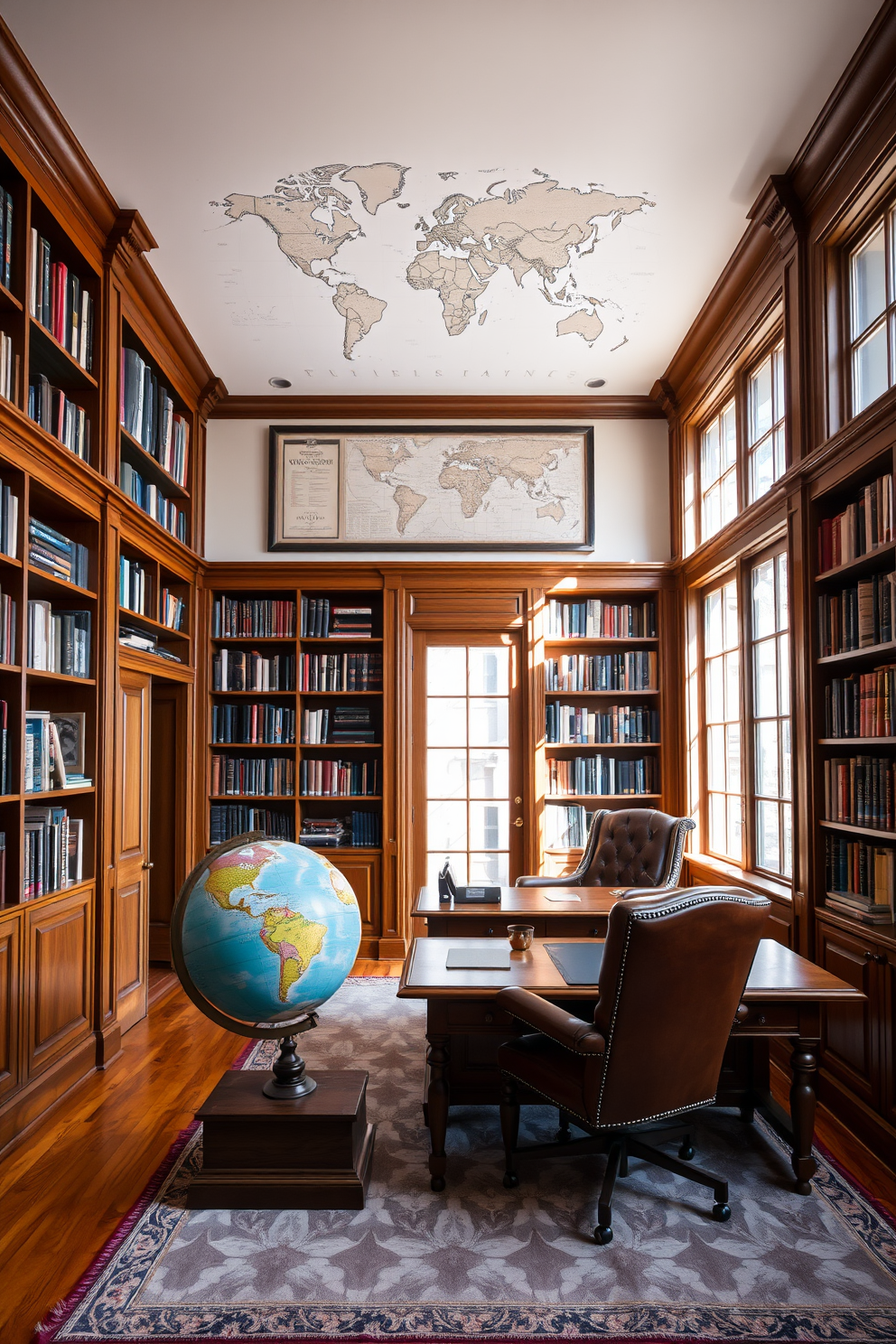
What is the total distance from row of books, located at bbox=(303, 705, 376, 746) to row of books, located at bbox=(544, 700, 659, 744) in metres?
1.33

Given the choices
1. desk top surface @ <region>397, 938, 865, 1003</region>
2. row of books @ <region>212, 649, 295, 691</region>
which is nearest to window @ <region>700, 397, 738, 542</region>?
desk top surface @ <region>397, 938, 865, 1003</region>

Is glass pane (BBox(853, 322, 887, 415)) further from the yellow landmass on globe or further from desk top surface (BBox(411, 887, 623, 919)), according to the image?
the yellow landmass on globe

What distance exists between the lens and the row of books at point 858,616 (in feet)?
10.9

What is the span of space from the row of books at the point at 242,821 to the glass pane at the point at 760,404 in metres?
4.05

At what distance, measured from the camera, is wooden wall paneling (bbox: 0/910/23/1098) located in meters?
3.30

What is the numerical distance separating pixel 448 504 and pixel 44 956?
4.13m

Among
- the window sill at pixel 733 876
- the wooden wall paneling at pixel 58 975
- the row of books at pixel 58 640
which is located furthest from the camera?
the window sill at pixel 733 876

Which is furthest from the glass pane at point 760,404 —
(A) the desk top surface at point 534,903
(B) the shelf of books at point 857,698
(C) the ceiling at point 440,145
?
(A) the desk top surface at point 534,903

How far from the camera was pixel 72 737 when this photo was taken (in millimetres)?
4156

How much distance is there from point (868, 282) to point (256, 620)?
4419mm

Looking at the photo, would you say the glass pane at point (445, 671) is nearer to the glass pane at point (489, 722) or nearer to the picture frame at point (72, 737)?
the glass pane at point (489, 722)

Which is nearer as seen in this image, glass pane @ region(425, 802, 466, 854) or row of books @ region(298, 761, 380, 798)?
row of books @ region(298, 761, 380, 798)

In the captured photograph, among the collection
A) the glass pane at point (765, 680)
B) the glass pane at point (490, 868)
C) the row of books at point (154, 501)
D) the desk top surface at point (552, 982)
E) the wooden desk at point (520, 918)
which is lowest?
the glass pane at point (490, 868)

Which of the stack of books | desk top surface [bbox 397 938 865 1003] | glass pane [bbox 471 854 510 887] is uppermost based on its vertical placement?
the stack of books
